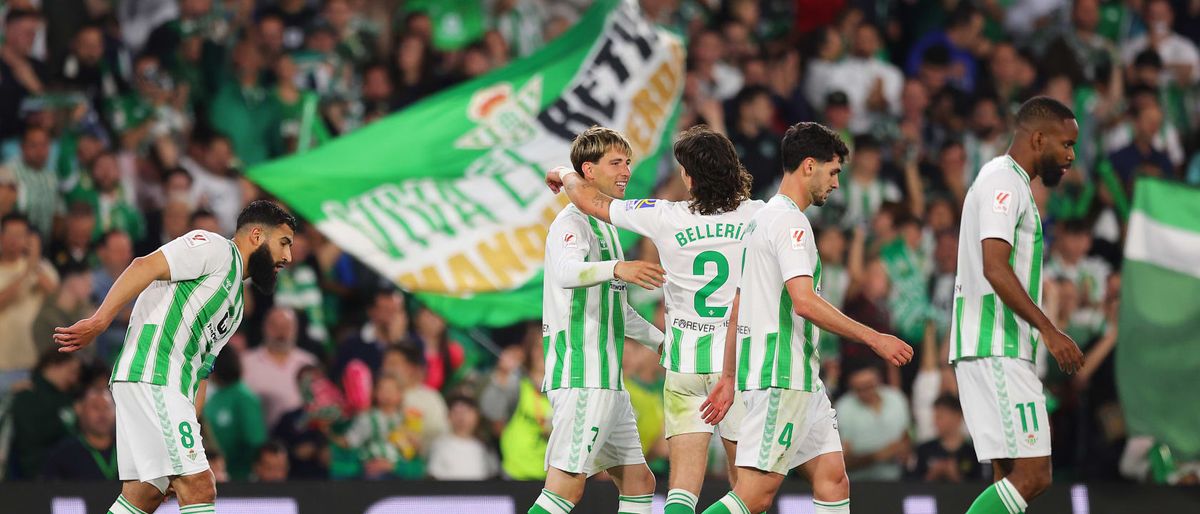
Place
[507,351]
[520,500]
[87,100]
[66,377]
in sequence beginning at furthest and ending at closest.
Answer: [87,100]
[507,351]
[66,377]
[520,500]

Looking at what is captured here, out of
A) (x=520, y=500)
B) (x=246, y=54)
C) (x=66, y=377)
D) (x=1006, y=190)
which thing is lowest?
(x=520, y=500)

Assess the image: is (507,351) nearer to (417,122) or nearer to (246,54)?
(417,122)

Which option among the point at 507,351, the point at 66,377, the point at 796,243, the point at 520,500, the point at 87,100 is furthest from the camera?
the point at 87,100

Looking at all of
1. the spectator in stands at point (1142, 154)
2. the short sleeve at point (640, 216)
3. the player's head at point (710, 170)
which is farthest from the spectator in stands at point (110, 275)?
the spectator in stands at point (1142, 154)

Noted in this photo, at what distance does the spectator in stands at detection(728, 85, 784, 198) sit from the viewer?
1302 centimetres

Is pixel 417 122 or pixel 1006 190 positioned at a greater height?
pixel 417 122

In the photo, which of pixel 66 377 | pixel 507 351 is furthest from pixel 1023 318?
pixel 66 377

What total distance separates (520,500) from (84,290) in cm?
382

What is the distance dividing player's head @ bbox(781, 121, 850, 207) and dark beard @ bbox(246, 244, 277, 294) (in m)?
2.61

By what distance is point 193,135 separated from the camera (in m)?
12.8

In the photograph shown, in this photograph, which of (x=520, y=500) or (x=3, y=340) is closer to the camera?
(x=520, y=500)

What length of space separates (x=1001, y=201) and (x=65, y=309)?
6968 mm

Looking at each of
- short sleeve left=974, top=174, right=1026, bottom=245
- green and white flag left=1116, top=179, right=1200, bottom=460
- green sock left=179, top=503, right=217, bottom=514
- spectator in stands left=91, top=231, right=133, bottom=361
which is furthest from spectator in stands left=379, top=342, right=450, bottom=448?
short sleeve left=974, top=174, right=1026, bottom=245

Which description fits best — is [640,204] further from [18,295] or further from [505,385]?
[18,295]
